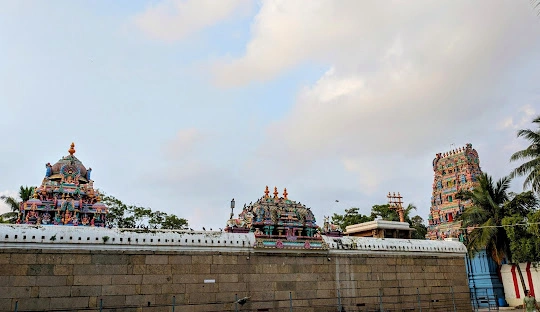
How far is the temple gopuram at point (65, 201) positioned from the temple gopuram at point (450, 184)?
26331mm

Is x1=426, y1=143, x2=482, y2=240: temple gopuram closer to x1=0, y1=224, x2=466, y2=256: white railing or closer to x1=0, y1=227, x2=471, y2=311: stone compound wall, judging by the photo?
x1=0, y1=227, x2=471, y2=311: stone compound wall

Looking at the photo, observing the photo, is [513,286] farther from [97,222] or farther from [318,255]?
[97,222]

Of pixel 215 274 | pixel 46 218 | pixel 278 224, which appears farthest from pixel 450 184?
pixel 46 218

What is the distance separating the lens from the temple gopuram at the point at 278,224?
14.9m

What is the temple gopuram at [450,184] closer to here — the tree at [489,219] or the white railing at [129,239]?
the tree at [489,219]

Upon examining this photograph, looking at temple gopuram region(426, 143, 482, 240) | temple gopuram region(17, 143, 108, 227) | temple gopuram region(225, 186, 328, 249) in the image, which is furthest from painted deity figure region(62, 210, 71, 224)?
temple gopuram region(426, 143, 482, 240)

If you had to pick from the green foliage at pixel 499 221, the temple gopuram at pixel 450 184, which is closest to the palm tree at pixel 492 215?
the green foliage at pixel 499 221

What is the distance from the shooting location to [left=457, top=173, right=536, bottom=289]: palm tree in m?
23.4

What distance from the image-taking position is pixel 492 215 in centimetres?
2448

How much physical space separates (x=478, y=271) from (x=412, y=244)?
11874 mm

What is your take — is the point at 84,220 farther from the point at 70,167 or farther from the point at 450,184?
the point at 450,184

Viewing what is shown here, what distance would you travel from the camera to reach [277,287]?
564 inches

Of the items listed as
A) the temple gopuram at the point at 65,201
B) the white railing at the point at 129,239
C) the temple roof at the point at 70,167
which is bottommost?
the white railing at the point at 129,239

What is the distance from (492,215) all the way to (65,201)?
23553mm
